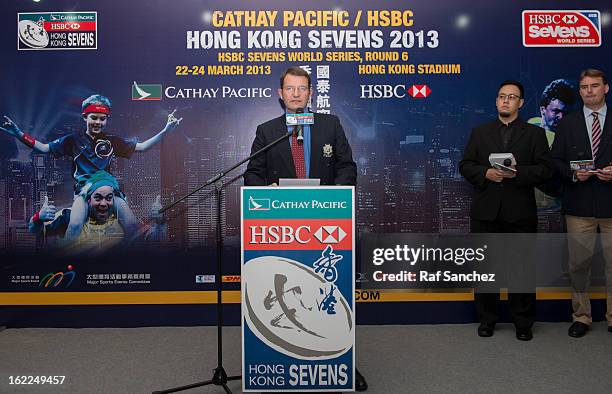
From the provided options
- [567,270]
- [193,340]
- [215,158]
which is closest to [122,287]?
[193,340]

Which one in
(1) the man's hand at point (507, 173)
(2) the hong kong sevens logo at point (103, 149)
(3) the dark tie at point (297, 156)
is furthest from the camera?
(2) the hong kong sevens logo at point (103, 149)

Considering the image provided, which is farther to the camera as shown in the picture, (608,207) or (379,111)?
(379,111)

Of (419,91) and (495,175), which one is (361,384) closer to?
(495,175)

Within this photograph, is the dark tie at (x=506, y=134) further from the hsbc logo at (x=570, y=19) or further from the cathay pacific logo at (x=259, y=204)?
the cathay pacific logo at (x=259, y=204)

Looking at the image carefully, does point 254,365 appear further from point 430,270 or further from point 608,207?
point 608,207

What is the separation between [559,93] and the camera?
3838 mm

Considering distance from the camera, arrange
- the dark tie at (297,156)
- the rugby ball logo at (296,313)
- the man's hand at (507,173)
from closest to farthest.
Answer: the rugby ball logo at (296,313) < the dark tie at (297,156) < the man's hand at (507,173)

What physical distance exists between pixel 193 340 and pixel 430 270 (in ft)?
6.25

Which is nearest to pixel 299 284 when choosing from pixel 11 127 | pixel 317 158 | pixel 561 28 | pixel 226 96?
pixel 317 158

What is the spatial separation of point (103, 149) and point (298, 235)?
224 centimetres

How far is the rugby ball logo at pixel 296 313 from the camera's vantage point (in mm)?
2279

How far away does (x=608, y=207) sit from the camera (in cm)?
340

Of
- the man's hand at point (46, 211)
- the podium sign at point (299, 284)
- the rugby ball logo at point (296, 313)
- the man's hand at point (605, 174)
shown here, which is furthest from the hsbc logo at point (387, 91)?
the man's hand at point (46, 211)

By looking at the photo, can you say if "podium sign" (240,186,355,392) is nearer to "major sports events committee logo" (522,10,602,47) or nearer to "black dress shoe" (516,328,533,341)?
"black dress shoe" (516,328,533,341)
